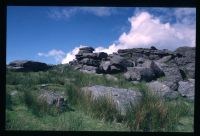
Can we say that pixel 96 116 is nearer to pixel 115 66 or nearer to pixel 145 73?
pixel 145 73

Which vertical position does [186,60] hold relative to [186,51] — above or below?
below

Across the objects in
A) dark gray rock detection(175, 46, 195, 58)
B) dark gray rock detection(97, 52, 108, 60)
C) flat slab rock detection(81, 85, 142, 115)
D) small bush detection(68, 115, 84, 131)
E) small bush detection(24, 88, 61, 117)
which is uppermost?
dark gray rock detection(175, 46, 195, 58)

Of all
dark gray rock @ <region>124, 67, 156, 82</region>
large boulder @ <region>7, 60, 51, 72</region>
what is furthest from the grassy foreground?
large boulder @ <region>7, 60, 51, 72</region>

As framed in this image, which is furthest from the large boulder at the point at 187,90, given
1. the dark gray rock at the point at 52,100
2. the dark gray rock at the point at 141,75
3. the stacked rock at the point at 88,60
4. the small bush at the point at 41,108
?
the stacked rock at the point at 88,60

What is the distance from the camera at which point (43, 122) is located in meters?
4.95

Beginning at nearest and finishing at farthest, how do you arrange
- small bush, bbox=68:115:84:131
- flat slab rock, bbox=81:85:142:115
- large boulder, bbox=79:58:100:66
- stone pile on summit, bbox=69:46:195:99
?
1. small bush, bbox=68:115:84:131
2. flat slab rock, bbox=81:85:142:115
3. stone pile on summit, bbox=69:46:195:99
4. large boulder, bbox=79:58:100:66

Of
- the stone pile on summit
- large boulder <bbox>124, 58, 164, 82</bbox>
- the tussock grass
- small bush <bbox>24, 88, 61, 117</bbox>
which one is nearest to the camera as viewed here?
the tussock grass

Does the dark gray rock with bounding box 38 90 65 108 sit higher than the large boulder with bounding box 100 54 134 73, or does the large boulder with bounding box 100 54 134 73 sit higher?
the large boulder with bounding box 100 54 134 73

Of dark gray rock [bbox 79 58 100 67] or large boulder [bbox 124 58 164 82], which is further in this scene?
dark gray rock [bbox 79 58 100 67]

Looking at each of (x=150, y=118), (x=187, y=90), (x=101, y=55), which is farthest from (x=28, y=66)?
(x=150, y=118)

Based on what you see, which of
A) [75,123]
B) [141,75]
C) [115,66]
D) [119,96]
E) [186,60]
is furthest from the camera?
[186,60]

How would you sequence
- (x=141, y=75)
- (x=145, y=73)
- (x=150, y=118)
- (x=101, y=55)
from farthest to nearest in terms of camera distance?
1. (x=101, y=55)
2. (x=145, y=73)
3. (x=141, y=75)
4. (x=150, y=118)

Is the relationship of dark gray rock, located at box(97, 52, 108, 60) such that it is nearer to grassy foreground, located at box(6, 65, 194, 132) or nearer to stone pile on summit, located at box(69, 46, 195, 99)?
stone pile on summit, located at box(69, 46, 195, 99)
